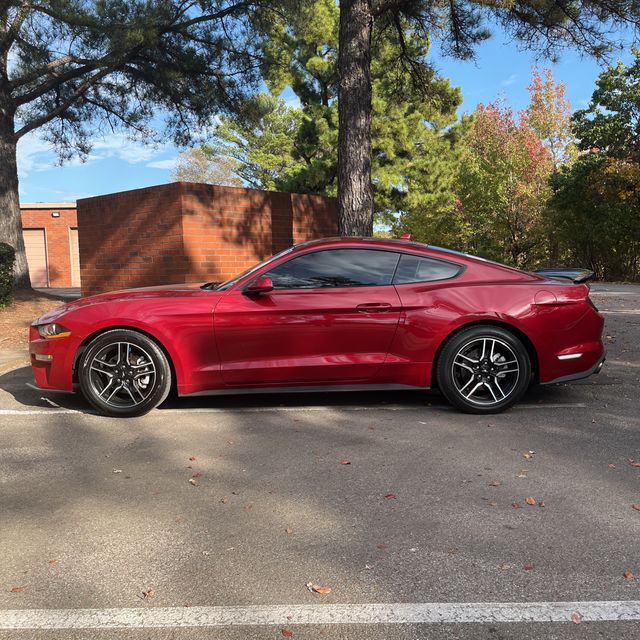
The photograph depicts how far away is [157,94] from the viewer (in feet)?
51.6

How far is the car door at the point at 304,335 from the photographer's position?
16.7 feet

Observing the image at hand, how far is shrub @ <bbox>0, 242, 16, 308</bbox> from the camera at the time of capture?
466 inches

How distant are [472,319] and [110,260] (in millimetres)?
8755

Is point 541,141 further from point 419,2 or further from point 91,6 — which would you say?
point 91,6

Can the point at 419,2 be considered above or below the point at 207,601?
above

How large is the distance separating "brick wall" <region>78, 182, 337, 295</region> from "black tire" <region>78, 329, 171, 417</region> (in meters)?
5.78

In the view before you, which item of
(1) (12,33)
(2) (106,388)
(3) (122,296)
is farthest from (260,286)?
(1) (12,33)

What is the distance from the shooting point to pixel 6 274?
11945mm

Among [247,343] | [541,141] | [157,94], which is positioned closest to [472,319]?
[247,343]

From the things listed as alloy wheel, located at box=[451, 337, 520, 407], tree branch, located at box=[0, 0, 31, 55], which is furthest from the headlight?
tree branch, located at box=[0, 0, 31, 55]

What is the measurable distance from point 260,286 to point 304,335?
1.78 ft

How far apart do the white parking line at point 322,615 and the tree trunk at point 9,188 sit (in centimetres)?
1366

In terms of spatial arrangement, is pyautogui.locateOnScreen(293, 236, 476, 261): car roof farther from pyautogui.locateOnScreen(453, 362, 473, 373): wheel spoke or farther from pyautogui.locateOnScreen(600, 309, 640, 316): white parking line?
pyautogui.locateOnScreen(600, 309, 640, 316): white parking line

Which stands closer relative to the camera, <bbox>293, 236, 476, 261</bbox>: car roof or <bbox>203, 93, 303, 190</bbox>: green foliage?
<bbox>293, 236, 476, 261</bbox>: car roof
